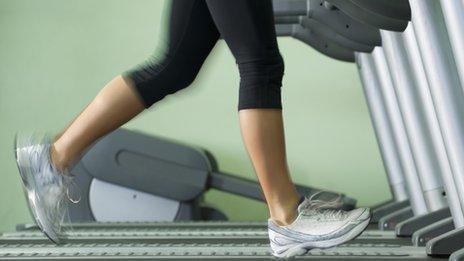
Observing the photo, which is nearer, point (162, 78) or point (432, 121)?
point (162, 78)

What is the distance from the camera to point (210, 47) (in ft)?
6.26

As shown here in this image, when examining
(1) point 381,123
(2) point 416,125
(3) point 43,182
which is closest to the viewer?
(3) point 43,182

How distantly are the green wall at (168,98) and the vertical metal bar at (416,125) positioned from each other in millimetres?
1353

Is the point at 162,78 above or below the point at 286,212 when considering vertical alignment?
above

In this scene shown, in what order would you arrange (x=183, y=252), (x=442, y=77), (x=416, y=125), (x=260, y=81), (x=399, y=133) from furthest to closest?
(x=399, y=133), (x=416, y=125), (x=183, y=252), (x=442, y=77), (x=260, y=81)

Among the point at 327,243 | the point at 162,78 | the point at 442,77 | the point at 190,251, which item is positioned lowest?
the point at 190,251

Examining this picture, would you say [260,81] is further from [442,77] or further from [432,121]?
[432,121]

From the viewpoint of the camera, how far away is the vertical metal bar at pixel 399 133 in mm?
3254

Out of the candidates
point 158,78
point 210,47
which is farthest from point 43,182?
point 210,47

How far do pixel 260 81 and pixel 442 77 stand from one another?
73 cm

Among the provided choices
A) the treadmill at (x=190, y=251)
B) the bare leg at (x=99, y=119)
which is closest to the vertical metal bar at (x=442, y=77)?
the treadmill at (x=190, y=251)

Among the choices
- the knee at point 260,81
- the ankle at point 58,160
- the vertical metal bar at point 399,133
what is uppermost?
the knee at point 260,81

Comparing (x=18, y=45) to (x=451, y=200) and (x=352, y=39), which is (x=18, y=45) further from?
(x=451, y=200)

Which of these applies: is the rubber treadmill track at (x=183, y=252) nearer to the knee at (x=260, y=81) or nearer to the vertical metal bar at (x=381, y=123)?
the knee at (x=260, y=81)
